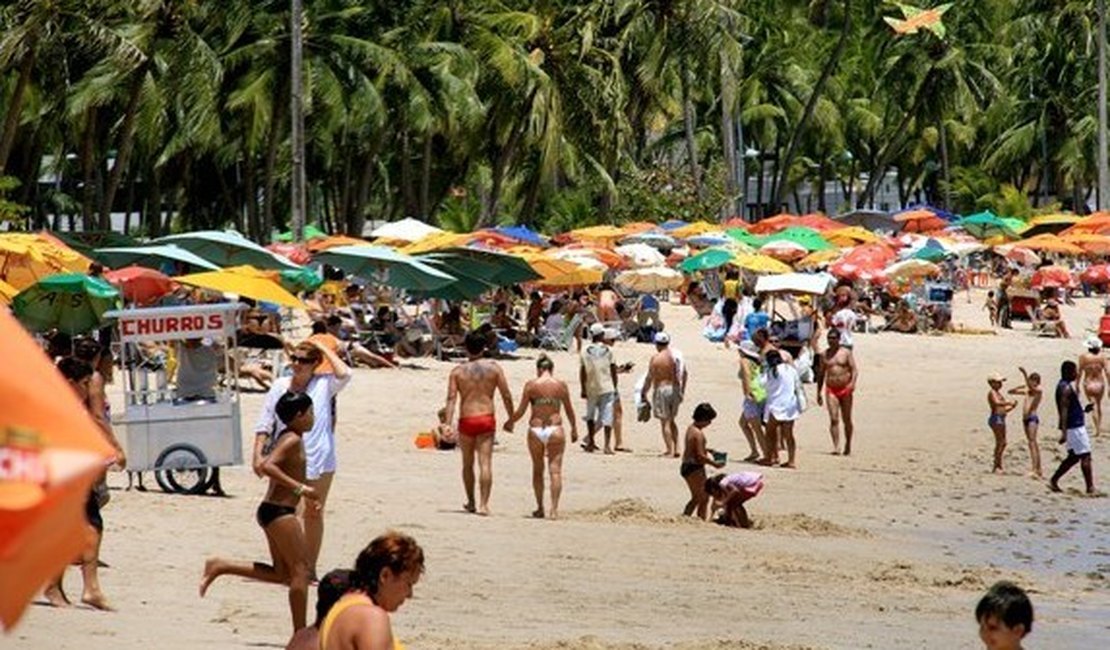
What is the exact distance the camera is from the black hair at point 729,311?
35.0m

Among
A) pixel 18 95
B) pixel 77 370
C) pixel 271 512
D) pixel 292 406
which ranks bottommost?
pixel 271 512

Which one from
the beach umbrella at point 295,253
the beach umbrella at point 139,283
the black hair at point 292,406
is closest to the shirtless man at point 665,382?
the beach umbrella at point 139,283

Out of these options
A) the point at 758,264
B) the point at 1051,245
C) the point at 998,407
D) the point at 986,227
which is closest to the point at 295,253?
the point at 758,264

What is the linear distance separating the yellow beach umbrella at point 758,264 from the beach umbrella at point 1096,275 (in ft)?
40.1

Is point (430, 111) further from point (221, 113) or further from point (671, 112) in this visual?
point (671, 112)

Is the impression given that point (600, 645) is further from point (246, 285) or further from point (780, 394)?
point (246, 285)

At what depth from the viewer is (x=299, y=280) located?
2852 centimetres

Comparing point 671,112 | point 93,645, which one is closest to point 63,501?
point 93,645

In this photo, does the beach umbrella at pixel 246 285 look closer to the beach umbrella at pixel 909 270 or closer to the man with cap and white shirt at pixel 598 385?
the man with cap and white shirt at pixel 598 385

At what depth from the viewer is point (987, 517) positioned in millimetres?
19016

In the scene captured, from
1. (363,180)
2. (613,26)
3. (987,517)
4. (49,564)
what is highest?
(613,26)

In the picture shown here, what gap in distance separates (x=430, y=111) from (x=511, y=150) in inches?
184

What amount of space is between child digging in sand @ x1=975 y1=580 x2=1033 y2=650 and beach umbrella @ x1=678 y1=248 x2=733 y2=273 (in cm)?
3175

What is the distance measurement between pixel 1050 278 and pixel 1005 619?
40057 mm
